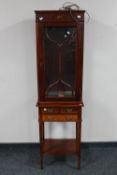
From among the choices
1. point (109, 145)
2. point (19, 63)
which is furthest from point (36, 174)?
point (19, 63)

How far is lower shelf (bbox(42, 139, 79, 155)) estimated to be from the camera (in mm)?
2512

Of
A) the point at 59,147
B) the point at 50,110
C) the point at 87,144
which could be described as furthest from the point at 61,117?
the point at 87,144

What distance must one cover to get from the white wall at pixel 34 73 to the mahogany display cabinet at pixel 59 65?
0.36 m

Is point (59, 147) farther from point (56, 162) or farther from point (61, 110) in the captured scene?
point (61, 110)

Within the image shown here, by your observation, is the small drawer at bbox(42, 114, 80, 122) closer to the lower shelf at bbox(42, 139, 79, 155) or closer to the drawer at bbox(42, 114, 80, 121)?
the drawer at bbox(42, 114, 80, 121)

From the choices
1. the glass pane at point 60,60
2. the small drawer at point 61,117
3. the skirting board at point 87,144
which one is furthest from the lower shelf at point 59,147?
the glass pane at point 60,60

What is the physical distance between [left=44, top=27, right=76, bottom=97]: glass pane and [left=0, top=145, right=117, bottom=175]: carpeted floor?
2.64 feet

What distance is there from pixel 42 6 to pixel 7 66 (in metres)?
0.77

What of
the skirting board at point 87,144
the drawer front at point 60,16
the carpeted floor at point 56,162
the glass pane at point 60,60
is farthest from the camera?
the skirting board at point 87,144

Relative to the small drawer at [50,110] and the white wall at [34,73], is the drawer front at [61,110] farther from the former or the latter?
the white wall at [34,73]

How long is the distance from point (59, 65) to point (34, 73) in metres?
0.42

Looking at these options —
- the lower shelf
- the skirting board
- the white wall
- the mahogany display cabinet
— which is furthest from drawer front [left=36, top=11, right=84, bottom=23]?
the skirting board

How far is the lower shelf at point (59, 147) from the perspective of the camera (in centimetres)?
251

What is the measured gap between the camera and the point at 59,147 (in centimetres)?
260
